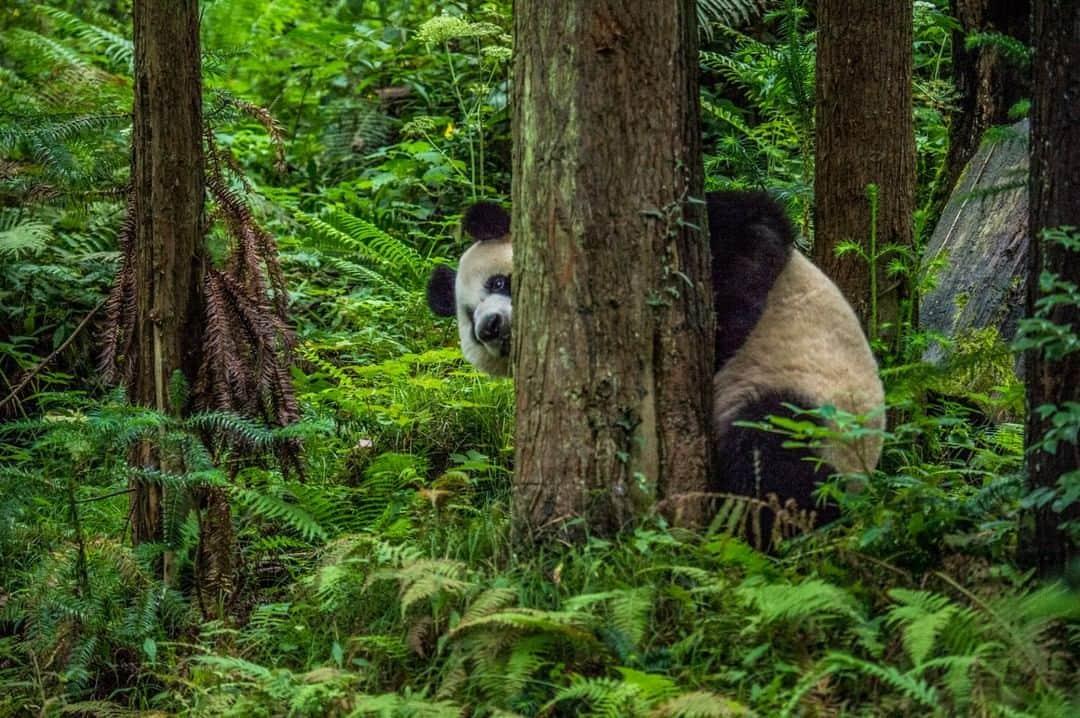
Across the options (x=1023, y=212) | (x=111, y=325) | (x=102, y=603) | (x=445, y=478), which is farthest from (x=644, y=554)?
(x=1023, y=212)

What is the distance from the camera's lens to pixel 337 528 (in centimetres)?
564

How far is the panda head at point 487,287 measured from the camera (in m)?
6.07

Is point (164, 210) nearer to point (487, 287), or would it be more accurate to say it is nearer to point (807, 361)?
point (487, 287)

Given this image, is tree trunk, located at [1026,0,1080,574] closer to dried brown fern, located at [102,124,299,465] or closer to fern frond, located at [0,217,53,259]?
dried brown fern, located at [102,124,299,465]

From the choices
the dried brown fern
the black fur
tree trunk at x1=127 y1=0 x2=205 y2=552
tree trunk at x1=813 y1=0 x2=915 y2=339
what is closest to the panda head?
the dried brown fern

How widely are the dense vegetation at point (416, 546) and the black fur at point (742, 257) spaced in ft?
2.45

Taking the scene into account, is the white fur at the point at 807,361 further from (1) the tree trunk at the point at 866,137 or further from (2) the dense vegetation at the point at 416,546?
(1) the tree trunk at the point at 866,137

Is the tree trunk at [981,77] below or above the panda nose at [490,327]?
above

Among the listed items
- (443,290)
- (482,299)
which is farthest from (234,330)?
(443,290)

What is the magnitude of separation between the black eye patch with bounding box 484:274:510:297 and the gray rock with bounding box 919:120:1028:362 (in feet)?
8.75

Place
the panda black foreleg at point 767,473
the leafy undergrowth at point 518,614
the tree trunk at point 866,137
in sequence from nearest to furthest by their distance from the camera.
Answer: the leafy undergrowth at point 518,614
the panda black foreleg at point 767,473
the tree trunk at point 866,137

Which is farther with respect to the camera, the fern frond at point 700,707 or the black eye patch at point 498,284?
the black eye patch at point 498,284

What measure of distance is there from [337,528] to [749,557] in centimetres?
223

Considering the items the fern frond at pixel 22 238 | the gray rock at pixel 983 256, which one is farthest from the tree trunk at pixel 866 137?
the fern frond at pixel 22 238
